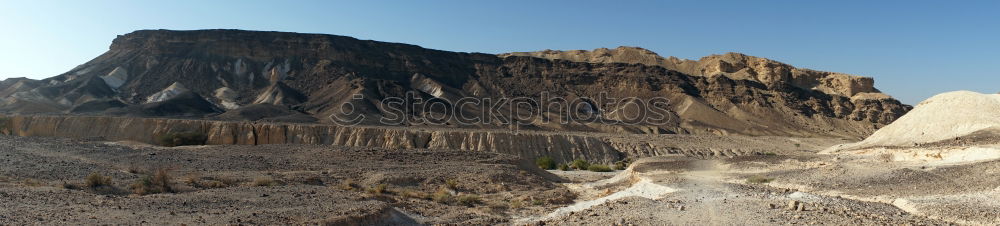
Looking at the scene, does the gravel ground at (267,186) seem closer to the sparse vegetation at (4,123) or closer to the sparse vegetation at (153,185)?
the sparse vegetation at (153,185)

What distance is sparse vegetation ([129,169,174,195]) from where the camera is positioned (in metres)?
15.4

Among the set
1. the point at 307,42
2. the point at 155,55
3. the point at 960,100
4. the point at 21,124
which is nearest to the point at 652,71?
the point at 307,42

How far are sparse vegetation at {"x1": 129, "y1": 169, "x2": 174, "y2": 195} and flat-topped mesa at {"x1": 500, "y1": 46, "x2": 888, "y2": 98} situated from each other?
92.4m

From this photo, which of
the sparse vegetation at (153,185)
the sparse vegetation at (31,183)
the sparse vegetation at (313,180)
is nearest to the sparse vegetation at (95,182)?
the sparse vegetation at (153,185)

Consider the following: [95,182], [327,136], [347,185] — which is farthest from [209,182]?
[327,136]

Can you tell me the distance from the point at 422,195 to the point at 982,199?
1393cm

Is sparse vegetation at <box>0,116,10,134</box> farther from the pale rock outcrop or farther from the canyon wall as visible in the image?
the pale rock outcrop

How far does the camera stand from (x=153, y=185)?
52.9 ft

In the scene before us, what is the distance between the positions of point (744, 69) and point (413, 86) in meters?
54.8

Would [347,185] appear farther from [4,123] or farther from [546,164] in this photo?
[4,123]

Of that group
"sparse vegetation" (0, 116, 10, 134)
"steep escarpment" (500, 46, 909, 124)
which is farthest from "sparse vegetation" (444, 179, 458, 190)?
"steep escarpment" (500, 46, 909, 124)

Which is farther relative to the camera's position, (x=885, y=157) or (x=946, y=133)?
(x=946, y=133)

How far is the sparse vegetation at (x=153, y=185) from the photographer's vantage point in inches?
Answer: 606

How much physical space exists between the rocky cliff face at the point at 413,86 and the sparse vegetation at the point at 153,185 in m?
49.3
